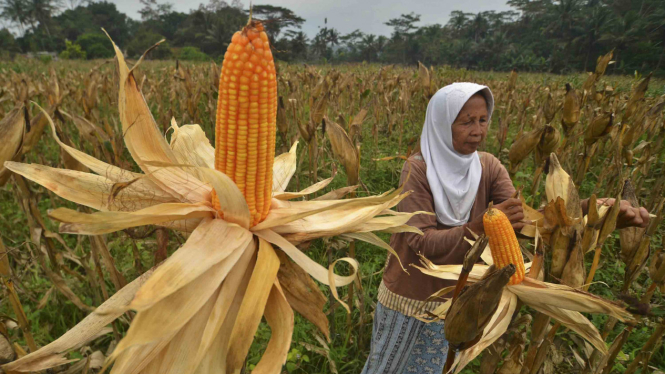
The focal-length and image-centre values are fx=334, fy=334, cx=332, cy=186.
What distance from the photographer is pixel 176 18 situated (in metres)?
69.8

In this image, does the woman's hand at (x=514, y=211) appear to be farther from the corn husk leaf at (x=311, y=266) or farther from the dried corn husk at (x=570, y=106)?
the dried corn husk at (x=570, y=106)

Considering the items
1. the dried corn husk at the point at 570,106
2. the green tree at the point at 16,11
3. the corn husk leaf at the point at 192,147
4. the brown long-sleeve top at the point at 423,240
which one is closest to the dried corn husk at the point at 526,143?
the brown long-sleeve top at the point at 423,240

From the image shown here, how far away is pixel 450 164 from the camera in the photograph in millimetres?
1829

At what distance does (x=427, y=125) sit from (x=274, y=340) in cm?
153

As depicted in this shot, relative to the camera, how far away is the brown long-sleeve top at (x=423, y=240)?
1.59 metres

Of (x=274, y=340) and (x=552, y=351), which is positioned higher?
(x=274, y=340)

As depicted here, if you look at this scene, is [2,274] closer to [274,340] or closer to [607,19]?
[274,340]

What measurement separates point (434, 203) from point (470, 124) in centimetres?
46

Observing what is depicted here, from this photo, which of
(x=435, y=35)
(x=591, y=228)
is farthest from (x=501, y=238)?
(x=435, y=35)

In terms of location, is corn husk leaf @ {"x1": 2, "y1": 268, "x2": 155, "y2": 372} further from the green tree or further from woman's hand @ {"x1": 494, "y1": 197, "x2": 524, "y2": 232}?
the green tree

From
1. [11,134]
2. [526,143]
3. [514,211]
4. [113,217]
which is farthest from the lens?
[526,143]

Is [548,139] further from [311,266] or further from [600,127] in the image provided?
[311,266]

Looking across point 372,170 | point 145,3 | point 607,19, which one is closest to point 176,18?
point 145,3

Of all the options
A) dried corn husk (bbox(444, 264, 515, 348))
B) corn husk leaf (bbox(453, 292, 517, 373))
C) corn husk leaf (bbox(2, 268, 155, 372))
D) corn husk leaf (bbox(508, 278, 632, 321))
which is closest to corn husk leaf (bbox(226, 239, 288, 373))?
→ corn husk leaf (bbox(2, 268, 155, 372))
